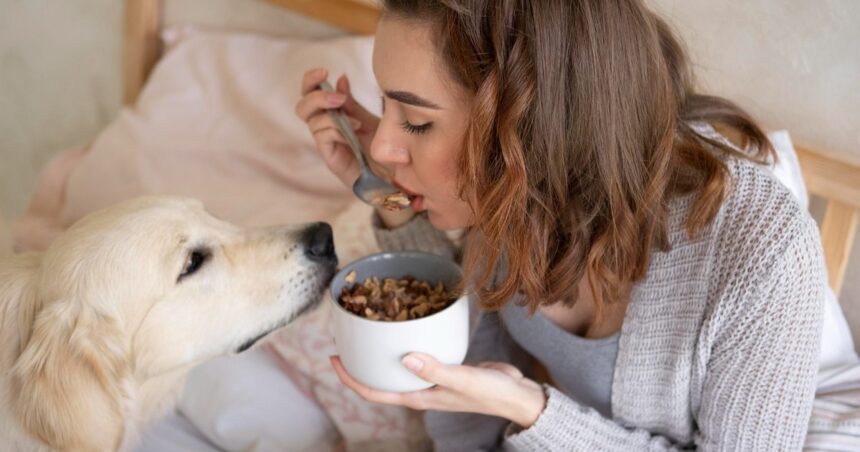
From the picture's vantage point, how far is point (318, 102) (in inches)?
51.6

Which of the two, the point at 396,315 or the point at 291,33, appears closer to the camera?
the point at 396,315

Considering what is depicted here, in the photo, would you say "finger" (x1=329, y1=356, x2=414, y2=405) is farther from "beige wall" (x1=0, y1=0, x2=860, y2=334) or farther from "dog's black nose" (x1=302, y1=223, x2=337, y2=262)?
"beige wall" (x1=0, y1=0, x2=860, y2=334)

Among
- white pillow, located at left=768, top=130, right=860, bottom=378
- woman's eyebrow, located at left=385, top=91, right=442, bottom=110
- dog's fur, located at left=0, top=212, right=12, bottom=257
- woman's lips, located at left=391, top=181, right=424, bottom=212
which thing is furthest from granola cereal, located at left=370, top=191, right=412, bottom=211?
dog's fur, located at left=0, top=212, right=12, bottom=257

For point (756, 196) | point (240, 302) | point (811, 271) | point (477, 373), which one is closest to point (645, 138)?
point (756, 196)

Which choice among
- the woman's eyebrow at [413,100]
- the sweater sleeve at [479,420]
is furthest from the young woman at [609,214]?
the sweater sleeve at [479,420]

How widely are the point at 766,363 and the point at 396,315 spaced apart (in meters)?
0.49

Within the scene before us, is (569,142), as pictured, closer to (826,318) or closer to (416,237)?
(416,237)

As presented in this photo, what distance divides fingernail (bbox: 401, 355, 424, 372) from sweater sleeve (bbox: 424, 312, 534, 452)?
444mm

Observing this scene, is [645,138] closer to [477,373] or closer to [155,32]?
[477,373]

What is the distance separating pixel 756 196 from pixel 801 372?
0.24 m

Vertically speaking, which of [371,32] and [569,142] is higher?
[569,142]

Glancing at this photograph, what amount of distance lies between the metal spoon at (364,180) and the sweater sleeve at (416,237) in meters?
0.09

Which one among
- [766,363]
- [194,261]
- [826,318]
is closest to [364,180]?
[194,261]

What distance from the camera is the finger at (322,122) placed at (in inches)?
52.2
